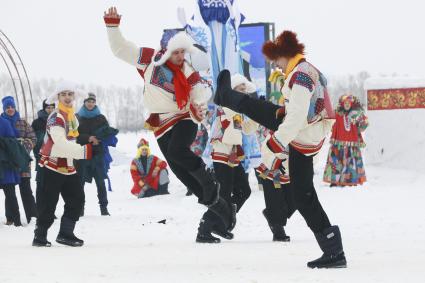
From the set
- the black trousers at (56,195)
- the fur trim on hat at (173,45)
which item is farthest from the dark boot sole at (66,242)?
the fur trim on hat at (173,45)

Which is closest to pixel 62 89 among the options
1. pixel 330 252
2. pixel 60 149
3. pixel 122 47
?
pixel 60 149

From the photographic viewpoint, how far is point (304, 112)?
5195 mm

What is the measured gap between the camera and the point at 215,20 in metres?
12.9

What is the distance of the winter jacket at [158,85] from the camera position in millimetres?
6414

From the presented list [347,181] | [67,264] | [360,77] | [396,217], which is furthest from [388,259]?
[360,77]

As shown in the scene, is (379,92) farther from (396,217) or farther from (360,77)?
(360,77)

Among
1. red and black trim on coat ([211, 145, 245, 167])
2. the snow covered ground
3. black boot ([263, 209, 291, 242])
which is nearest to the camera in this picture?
the snow covered ground

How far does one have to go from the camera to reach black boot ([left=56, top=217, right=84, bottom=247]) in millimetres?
7152

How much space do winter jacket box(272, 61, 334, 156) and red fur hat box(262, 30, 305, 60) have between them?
0.14 metres

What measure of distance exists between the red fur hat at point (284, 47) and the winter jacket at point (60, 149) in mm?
2169

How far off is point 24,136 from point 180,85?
4177 millimetres

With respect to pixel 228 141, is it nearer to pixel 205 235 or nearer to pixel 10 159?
pixel 205 235

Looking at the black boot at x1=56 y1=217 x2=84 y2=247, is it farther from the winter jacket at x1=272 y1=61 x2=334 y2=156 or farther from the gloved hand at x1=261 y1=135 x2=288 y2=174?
the winter jacket at x1=272 y1=61 x2=334 y2=156

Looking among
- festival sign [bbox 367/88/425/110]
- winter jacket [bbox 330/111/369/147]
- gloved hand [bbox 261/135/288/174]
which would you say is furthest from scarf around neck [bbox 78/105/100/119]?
festival sign [bbox 367/88/425/110]
